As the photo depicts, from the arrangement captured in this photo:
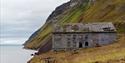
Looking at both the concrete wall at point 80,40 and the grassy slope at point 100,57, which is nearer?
the grassy slope at point 100,57

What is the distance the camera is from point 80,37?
122 meters

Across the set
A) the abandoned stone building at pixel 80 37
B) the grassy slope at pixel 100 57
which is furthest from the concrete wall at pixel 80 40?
the grassy slope at pixel 100 57

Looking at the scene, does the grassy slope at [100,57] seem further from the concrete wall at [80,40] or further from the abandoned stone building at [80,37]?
the abandoned stone building at [80,37]

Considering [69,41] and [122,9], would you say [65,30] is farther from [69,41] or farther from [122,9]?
[122,9]

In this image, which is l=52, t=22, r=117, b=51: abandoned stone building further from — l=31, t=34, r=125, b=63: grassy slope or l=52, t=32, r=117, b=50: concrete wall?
l=31, t=34, r=125, b=63: grassy slope

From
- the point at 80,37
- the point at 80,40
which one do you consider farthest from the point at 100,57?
the point at 80,37

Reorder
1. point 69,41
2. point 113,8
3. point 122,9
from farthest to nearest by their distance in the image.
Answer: point 113,8 < point 122,9 < point 69,41

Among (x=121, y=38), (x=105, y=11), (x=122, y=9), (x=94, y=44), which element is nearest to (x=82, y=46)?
(x=94, y=44)

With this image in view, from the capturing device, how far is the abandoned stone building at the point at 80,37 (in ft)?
399

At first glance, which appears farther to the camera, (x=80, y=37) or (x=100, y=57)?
(x=80, y=37)

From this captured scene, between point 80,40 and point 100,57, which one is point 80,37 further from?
point 100,57

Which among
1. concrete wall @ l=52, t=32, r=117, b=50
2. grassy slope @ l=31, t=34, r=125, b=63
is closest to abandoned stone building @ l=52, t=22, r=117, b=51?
concrete wall @ l=52, t=32, r=117, b=50

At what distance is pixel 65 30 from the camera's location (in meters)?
123

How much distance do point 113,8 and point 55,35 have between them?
70.4 m
